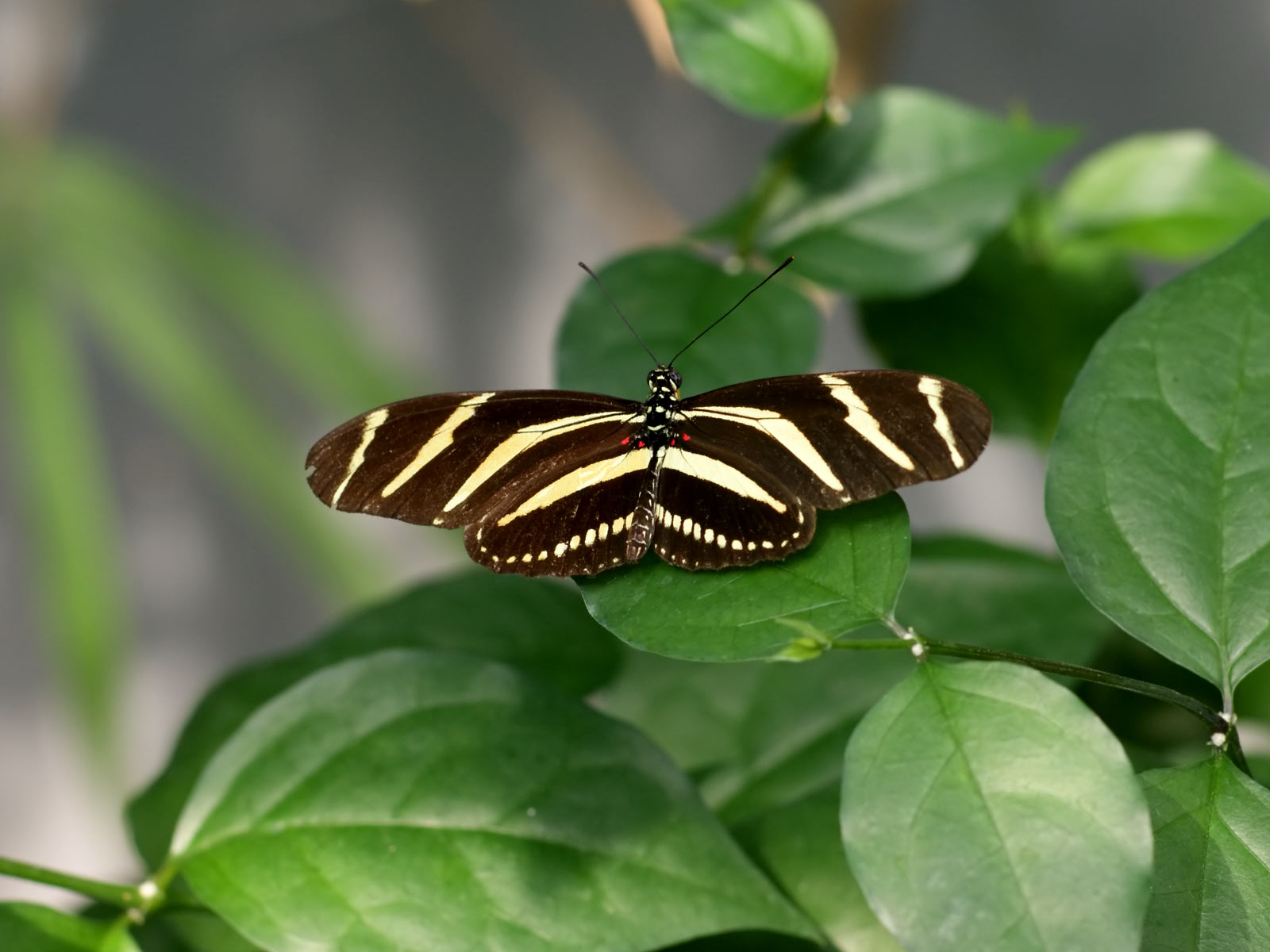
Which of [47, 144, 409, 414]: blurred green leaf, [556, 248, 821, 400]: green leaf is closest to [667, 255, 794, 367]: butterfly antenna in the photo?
[556, 248, 821, 400]: green leaf

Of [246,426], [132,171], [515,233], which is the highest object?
[132,171]

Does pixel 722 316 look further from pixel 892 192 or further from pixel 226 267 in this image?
pixel 226 267

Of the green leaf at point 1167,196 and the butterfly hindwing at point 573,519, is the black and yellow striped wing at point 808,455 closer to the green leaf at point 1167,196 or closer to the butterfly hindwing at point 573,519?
the butterfly hindwing at point 573,519

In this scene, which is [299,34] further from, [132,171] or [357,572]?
[357,572]

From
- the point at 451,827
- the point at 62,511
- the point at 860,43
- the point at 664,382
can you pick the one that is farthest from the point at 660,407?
the point at 62,511

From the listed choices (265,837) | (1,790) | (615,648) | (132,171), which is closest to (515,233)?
(132,171)
